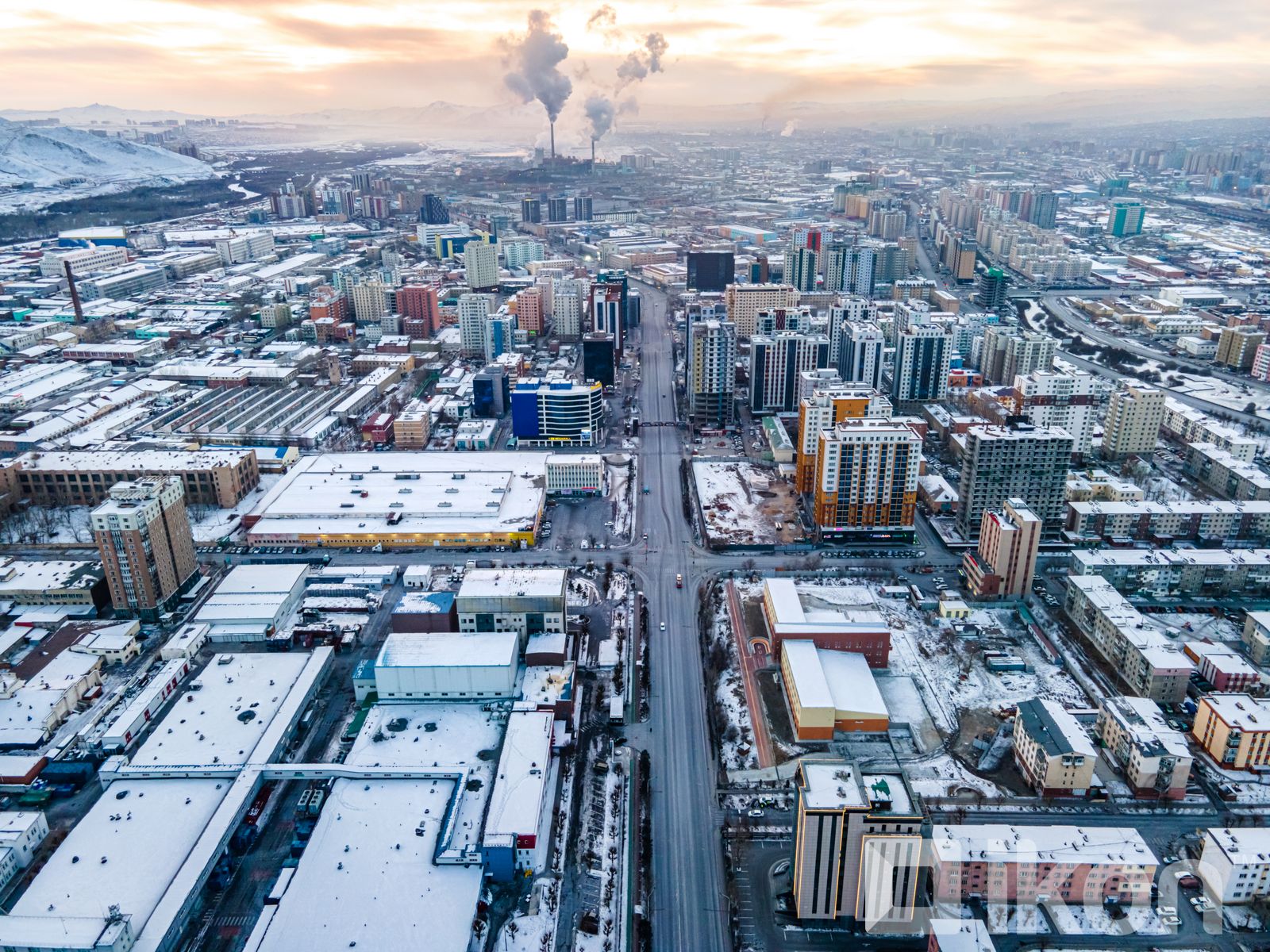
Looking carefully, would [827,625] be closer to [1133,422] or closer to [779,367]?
[779,367]

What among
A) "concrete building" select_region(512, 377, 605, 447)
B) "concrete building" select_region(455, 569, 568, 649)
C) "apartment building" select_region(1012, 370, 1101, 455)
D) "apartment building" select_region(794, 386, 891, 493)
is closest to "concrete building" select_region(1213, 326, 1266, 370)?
"apartment building" select_region(1012, 370, 1101, 455)

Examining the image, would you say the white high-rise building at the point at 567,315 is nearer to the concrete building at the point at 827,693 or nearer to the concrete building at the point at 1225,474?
the concrete building at the point at 1225,474

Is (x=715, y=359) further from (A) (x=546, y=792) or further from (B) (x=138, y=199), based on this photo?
(B) (x=138, y=199)

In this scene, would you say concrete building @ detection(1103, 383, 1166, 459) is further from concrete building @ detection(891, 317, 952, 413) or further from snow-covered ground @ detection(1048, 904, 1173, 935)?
snow-covered ground @ detection(1048, 904, 1173, 935)

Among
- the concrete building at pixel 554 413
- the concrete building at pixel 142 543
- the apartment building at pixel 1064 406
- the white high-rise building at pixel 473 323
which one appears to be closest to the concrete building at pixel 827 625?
the concrete building at pixel 554 413

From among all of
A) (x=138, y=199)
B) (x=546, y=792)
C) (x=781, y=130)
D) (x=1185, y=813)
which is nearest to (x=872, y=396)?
(x=1185, y=813)

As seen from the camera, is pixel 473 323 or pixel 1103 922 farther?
pixel 473 323

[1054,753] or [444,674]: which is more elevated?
[444,674]

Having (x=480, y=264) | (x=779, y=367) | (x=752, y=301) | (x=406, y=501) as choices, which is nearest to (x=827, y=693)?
(x=406, y=501)
